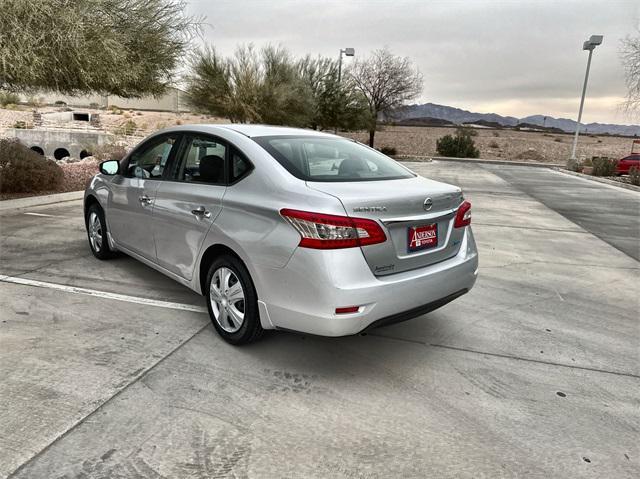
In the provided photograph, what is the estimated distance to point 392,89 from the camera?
3719 cm

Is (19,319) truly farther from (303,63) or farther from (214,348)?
(303,63)

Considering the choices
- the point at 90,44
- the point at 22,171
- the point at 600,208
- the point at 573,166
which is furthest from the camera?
the point at 573,166

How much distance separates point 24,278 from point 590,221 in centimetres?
1060

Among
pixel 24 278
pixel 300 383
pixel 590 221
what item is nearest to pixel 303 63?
pixel 590 221

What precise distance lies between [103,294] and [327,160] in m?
2.63

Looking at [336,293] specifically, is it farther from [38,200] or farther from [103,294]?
[38,200]

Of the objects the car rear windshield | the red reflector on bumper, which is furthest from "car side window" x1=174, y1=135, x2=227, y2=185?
the red reflector on bumper

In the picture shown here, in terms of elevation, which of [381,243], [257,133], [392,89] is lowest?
[381,243]

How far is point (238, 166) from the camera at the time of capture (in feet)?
11.6

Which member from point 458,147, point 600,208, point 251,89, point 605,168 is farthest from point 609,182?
point 458,147

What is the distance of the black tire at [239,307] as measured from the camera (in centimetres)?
330

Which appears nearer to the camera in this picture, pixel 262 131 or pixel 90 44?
pixel 262 131

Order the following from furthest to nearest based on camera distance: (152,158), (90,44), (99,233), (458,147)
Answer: (458,147)
(90,44)
(99,233)
(152,158)

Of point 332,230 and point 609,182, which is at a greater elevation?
point 332,230
